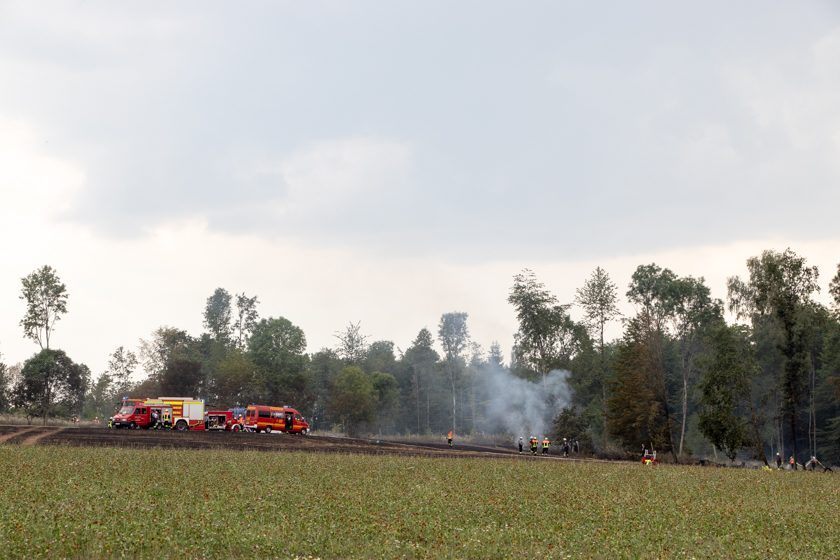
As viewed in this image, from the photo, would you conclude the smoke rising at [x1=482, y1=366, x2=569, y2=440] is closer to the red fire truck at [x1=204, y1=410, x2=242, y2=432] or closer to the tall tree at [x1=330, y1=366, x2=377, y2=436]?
the tall tree at [x1=330, y1=366, x2=377, y2=436]

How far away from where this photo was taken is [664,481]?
41.4 m

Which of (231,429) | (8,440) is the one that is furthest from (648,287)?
(8,440)

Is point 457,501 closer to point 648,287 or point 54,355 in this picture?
point 648,287

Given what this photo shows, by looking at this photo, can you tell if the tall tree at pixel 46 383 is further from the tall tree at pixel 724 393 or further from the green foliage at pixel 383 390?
the tall tree at pixel 724 393

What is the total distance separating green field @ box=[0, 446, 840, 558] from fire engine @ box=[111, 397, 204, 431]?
4352cm

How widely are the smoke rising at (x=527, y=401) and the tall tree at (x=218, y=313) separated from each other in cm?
7975

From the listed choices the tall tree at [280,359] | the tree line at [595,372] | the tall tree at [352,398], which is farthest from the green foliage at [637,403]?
the tall tree at [280,359]

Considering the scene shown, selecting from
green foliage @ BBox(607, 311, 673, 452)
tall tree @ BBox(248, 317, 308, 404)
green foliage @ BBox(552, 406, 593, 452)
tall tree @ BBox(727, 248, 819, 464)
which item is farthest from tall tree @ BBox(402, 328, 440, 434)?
tall tree @ BBox(727, 248, 819, 464)

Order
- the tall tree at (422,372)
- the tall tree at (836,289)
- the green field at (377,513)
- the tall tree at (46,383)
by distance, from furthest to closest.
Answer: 1. the tall tree at (422,372)
2. the tall tree at (46,383)
3. the tall tree at (836,289)
4. the green field at (377,513)

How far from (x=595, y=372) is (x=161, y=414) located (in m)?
52.7

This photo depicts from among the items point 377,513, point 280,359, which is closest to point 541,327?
point 280,359

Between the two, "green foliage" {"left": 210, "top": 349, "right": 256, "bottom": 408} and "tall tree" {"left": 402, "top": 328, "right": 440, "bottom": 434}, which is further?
"tall tree" {"left": 402, "top": 328, "right": 440, "bottom": 434}

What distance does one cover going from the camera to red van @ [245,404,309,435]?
89.2 m

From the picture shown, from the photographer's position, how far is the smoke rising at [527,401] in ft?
357
